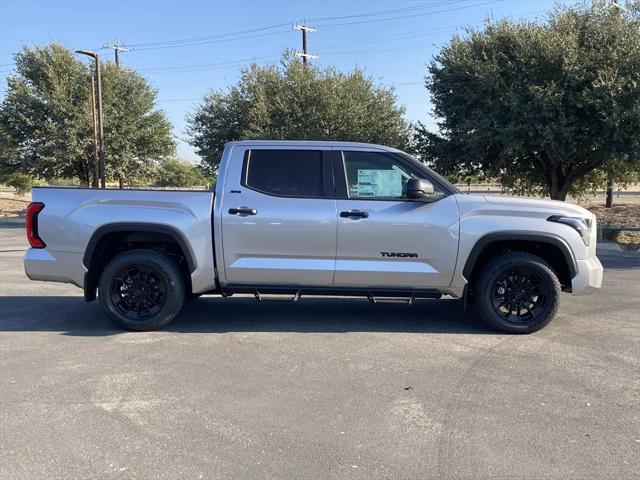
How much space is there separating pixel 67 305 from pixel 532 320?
581 cm

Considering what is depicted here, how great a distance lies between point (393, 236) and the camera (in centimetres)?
573

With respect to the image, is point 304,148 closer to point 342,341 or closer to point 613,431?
point 342,341

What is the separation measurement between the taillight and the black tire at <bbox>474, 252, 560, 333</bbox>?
15.4 ft

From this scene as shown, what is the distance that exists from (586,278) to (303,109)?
1744cm

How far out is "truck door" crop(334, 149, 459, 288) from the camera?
18.8 feet

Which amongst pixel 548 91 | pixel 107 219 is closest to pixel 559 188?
pixel 548 91

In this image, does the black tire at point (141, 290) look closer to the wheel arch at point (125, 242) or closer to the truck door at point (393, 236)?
the wheel arch at point (125, 242)

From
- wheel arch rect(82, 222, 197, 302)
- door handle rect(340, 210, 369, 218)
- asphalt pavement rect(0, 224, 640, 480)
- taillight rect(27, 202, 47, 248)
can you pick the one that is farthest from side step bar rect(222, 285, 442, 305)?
taillight rect(27, 202, 47, 248)

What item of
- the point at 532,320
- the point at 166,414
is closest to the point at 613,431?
the point at 532,320

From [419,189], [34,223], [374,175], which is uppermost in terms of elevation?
[374,175]

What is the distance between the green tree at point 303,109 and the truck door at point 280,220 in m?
14.8

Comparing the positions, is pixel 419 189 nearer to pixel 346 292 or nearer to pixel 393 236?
pixel 393 236

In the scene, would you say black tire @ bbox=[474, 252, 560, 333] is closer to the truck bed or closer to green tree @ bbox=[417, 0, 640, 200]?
the truck bed

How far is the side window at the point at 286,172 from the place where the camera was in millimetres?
5902
